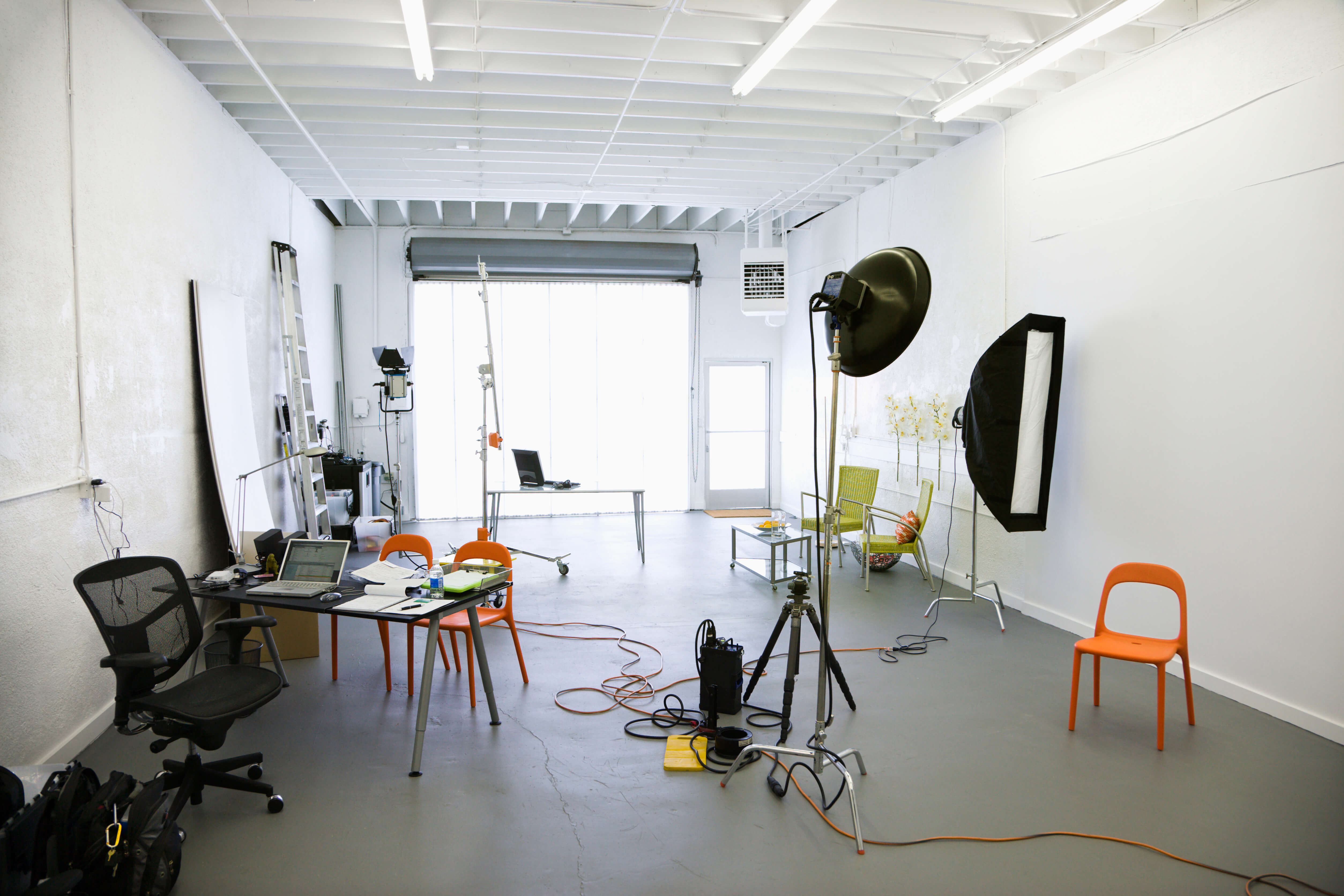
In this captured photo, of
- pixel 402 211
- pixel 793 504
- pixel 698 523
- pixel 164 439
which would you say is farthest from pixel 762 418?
pixel 164 439

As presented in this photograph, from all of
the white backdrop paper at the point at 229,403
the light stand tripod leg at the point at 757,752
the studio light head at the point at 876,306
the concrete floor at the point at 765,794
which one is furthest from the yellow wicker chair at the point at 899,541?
the white backdrop paper at the point at 229,403

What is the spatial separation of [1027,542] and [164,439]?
5596mm

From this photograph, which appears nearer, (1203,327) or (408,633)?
(1203,327)

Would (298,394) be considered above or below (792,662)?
above

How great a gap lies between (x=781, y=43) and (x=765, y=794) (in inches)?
145

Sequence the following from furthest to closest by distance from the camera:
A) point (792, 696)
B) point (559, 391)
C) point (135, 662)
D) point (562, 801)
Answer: point (559, 391)
point (792, 696)
point (562, 801)
point (135, 662)

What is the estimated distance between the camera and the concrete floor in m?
2.60

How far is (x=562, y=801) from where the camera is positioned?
3066mm

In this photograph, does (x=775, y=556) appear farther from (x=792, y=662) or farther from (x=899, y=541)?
(x=792, y=662)

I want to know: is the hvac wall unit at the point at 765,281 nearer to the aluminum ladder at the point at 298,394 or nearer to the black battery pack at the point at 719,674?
the aluminum ladder at the point at 298,394

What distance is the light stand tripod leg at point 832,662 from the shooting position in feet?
10.1

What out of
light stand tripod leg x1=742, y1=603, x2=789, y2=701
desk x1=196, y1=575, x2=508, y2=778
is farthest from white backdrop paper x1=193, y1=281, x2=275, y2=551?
light stand tripod leg x1=742, y1=603, x2=789, y2=701

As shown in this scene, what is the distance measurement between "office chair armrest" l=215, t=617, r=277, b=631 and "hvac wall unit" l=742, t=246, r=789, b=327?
6.45m

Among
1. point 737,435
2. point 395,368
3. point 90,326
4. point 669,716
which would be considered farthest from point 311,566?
point 737,435
